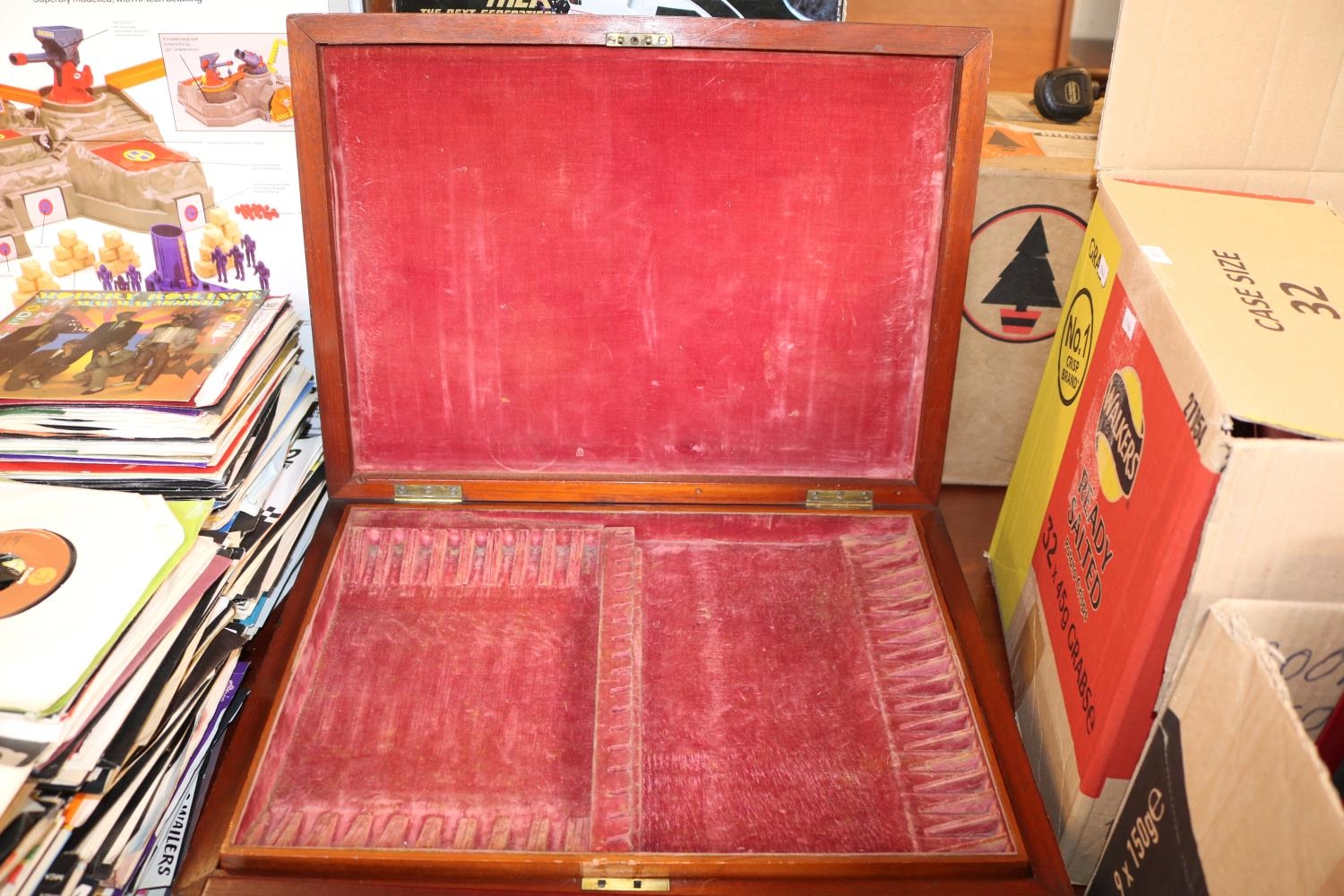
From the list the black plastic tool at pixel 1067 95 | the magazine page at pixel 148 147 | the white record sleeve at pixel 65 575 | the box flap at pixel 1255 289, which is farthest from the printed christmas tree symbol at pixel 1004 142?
the white record sleeve at pixel 65 575

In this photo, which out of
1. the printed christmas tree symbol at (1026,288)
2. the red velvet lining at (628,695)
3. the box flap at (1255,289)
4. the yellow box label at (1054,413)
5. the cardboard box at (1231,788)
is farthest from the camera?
the printed christmas tree symbol at (1026,288)

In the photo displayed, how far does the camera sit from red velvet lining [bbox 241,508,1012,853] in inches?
44.0

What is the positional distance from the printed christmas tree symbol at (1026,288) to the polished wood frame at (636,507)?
0.26 meters

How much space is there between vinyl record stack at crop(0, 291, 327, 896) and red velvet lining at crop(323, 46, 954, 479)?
170 millimetres

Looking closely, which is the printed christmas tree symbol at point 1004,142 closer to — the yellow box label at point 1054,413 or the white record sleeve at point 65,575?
the yellow box label at point 1054,413

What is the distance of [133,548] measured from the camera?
3.56 ft

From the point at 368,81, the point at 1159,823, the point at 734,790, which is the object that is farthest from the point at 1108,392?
the point at 368,81

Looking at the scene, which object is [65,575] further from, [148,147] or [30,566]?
[148,147]

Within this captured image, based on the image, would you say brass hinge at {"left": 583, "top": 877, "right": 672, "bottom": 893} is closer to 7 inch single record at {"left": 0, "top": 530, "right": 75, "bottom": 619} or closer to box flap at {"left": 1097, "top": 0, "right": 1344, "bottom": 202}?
7 inch single record at {"left": 0, "top": 530, "right": 75, "bottom": 619}

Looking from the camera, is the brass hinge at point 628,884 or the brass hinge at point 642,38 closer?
the brass hinge at point 628,884

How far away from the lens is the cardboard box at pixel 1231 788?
702 mm

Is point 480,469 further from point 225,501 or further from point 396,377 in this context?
point 225,501

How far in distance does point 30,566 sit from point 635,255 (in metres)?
0.78

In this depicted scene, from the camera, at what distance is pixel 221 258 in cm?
156
